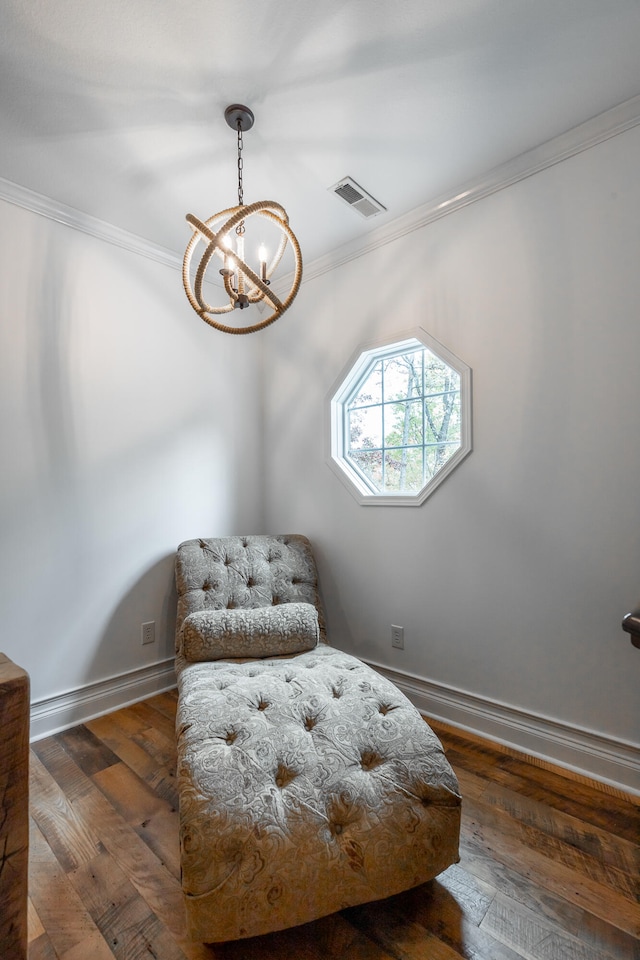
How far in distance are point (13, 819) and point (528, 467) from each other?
1.88m

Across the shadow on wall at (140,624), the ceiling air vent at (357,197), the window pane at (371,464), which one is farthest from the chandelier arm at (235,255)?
the shadow on wall at (140,624)

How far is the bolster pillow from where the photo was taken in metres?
1.87

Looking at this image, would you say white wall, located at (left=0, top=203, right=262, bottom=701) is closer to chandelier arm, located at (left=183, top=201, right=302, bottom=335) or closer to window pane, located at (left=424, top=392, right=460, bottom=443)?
chandelier arm, located at (left=183, top=201, right=302, bottom=335)

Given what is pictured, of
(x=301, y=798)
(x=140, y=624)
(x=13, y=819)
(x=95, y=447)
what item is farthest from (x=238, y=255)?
(x=140, y=624)

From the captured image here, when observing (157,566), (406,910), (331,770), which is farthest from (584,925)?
(157,566)

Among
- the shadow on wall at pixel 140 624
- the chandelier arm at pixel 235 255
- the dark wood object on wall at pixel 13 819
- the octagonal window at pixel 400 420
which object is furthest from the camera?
the shadow on wall at pixel 140 624

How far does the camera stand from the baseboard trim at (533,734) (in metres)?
1.60

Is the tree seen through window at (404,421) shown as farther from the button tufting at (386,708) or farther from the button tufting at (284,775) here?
the button tufting at (284,775)

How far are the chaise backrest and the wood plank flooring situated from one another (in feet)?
2.42

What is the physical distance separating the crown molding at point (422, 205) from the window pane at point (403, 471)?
3.79ft

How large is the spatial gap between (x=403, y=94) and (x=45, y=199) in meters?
1.67

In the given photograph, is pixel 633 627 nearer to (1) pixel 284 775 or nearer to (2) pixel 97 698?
(1) pixel 284 775

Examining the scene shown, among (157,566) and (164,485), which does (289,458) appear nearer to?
(164,485)

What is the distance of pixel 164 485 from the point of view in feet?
8.06
